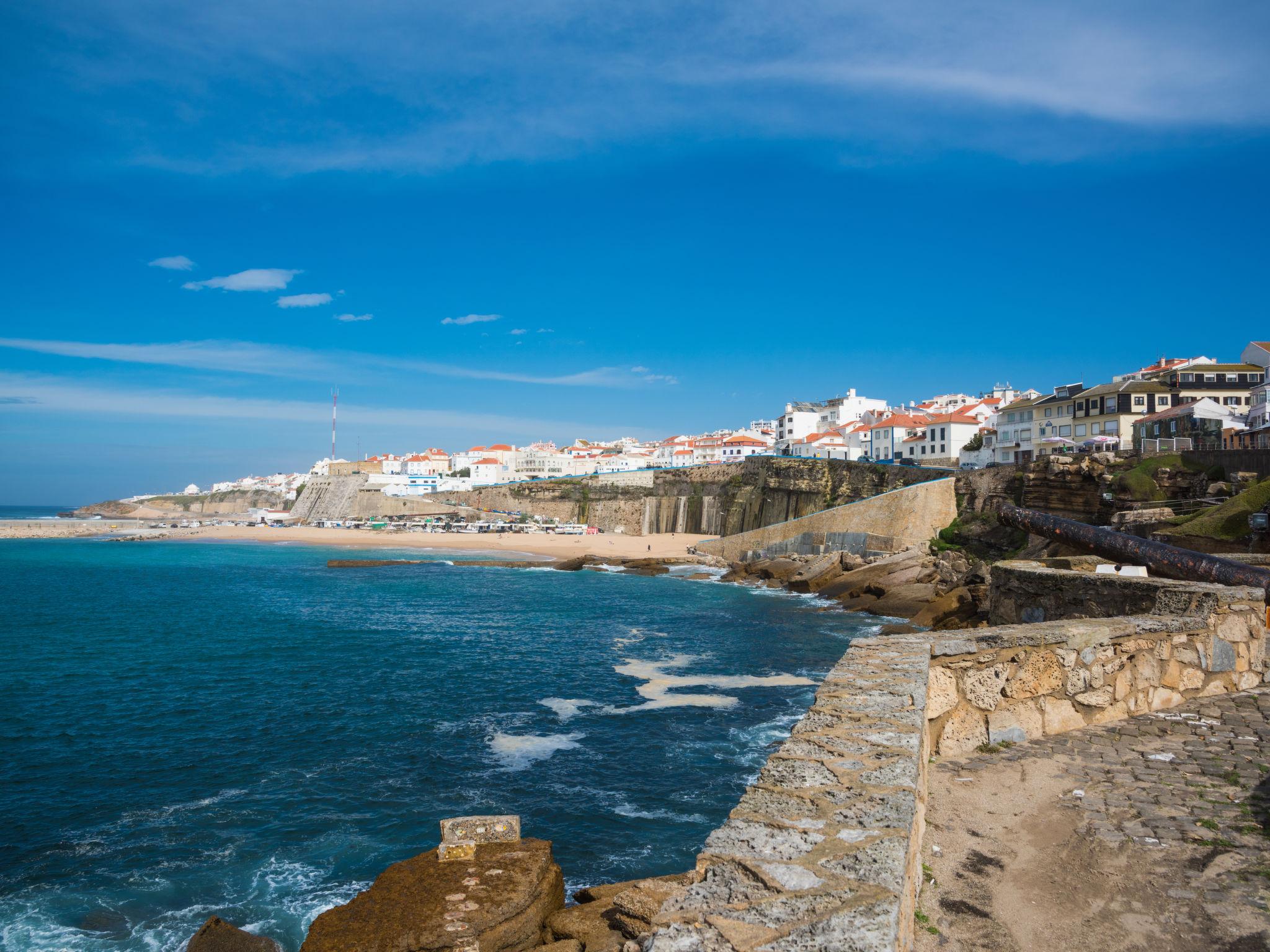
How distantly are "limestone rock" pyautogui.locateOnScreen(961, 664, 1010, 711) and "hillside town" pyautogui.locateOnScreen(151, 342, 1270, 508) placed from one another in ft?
118

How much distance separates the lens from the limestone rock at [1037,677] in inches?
231

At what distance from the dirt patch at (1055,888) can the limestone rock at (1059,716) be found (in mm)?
1092

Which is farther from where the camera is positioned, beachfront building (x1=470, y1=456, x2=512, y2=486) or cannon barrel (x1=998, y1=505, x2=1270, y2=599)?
beachfront building (x1=470, y1=456, x2=512, y2=486)

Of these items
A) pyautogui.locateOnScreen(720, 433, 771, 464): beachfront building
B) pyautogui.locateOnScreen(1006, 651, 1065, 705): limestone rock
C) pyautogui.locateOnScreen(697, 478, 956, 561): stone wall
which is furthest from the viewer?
→ pyautogui.locateOnScreen(720, 433, 771, 464): beachfront building

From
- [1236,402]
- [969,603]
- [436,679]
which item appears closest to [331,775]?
[436,679]

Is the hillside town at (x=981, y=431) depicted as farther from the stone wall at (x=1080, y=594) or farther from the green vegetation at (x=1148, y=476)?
the stone wall at (x=1080, y=594)

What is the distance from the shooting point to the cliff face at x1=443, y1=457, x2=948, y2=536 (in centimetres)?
6373

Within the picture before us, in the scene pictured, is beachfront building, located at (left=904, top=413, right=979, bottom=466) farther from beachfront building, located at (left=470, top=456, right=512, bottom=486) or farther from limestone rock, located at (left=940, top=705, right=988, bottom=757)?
beachfront building, located at (left=470, top=456, right=512, bottom=486)

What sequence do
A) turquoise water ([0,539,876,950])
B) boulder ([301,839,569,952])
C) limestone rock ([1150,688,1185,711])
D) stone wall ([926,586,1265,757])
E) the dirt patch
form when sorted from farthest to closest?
turquoise water ([0,539,876,950])
limestone rock ([1150,688,1185,711])
stone wall ([926,586,1265,757])
boulder ([301,839,569,952])
the dirt patch

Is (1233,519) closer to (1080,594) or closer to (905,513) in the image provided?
(1080,594)

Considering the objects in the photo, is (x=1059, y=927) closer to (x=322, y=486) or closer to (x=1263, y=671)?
(x=1263, y=671)

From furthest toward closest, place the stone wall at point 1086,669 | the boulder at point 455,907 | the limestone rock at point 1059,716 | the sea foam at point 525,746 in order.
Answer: the sea foam at point 525,746 < the limestone rock at point 1059,716 < the stone wall at point 1086,669 < the boulder at point 455,907

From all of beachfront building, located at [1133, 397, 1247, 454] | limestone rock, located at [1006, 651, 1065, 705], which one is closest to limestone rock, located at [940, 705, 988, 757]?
limestone rock, located at [1006, 651, 1065, 705]

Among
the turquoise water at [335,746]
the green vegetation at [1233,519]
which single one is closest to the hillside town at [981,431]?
the green vegetation at [1233,519]
